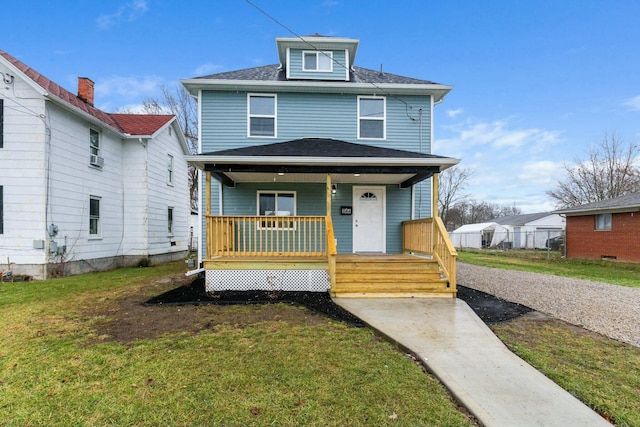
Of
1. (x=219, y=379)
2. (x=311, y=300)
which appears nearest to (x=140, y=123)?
(x=311, y=300)

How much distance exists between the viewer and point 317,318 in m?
5.03

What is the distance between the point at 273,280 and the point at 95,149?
8.98m

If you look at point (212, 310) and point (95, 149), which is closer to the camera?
point (212, 310)

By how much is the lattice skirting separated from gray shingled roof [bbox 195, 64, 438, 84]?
20.1ft

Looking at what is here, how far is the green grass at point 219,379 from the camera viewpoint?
94.2 inches

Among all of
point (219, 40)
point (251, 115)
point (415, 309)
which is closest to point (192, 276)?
point (251, 115)

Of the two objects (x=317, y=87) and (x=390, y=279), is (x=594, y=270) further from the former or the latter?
(x=317, y=87)

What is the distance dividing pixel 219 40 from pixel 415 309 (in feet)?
44.6

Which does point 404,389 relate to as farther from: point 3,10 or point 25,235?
point 3,10

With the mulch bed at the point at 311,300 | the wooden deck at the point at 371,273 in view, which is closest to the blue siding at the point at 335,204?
the wooden deck at the point at 371,273

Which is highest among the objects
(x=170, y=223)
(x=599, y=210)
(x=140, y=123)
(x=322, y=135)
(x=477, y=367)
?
Answer: (x=140, y=123)

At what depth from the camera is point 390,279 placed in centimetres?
645

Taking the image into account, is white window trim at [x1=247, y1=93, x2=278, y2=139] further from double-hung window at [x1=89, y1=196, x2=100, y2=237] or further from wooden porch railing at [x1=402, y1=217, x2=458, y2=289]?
double-hung window at [x1=89, y1=196, x2=100, y2=237]

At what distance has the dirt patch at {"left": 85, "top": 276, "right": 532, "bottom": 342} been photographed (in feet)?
15.0
